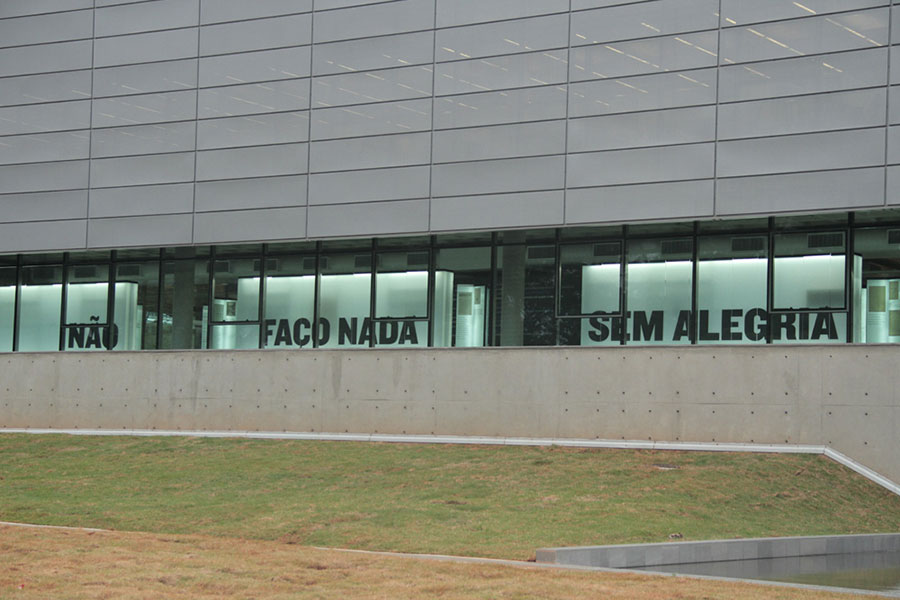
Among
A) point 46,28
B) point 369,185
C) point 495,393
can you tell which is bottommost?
point 495,393

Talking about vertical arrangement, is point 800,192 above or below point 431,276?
above

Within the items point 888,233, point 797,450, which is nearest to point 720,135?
point 888,233

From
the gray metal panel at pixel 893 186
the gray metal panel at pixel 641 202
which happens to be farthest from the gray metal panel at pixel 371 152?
the gray metal panel at pixel 893 186

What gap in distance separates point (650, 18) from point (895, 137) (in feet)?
23.7

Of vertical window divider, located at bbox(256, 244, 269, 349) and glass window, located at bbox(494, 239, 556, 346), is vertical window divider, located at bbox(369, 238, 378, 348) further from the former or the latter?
glass window, located at bbox(494, 239, 556, 346)

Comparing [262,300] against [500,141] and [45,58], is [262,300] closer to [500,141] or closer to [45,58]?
[500,141]

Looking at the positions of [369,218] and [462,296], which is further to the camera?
[369,218]

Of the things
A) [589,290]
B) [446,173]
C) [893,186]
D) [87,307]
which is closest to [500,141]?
[446,173]

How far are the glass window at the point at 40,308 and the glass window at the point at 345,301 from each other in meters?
10.3

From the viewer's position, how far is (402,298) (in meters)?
33.4

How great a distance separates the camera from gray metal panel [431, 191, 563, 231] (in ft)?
100

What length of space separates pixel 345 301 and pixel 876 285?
15.4 m

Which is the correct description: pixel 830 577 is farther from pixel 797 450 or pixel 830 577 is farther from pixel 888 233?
pixel 888 233

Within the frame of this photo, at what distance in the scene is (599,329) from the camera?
30.6 m
